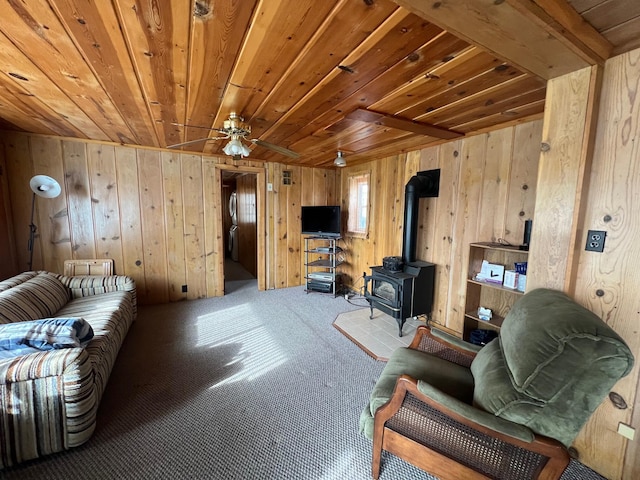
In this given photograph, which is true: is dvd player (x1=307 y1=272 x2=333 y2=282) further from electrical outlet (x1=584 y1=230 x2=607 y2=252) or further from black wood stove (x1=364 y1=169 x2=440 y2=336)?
electrical outlet (x1=584 y1=230 x2=607 y2=252)

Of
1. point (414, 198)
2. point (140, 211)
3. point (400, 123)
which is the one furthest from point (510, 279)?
point (140, 211)

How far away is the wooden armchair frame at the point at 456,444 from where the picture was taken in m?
1.00

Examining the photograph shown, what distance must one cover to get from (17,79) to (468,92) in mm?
3009

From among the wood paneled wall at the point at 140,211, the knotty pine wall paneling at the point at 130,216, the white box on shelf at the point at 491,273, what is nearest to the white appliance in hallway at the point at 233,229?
the wood paneled wall at the point at 140,211

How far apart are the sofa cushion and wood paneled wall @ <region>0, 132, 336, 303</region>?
835 mm

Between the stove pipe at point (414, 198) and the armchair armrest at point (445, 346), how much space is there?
4.78 feet

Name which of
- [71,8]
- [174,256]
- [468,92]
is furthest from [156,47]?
[174,256]

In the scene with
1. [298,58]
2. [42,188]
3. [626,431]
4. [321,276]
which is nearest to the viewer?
[626,431]

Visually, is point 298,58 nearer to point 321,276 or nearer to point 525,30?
point 525,30

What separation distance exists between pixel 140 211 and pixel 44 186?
0.92 m

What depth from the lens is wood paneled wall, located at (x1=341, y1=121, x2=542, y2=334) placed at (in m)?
2.36

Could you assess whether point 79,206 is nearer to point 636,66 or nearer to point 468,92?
point 468,92

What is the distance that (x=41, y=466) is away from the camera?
1401 mm

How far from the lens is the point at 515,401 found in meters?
1.04
